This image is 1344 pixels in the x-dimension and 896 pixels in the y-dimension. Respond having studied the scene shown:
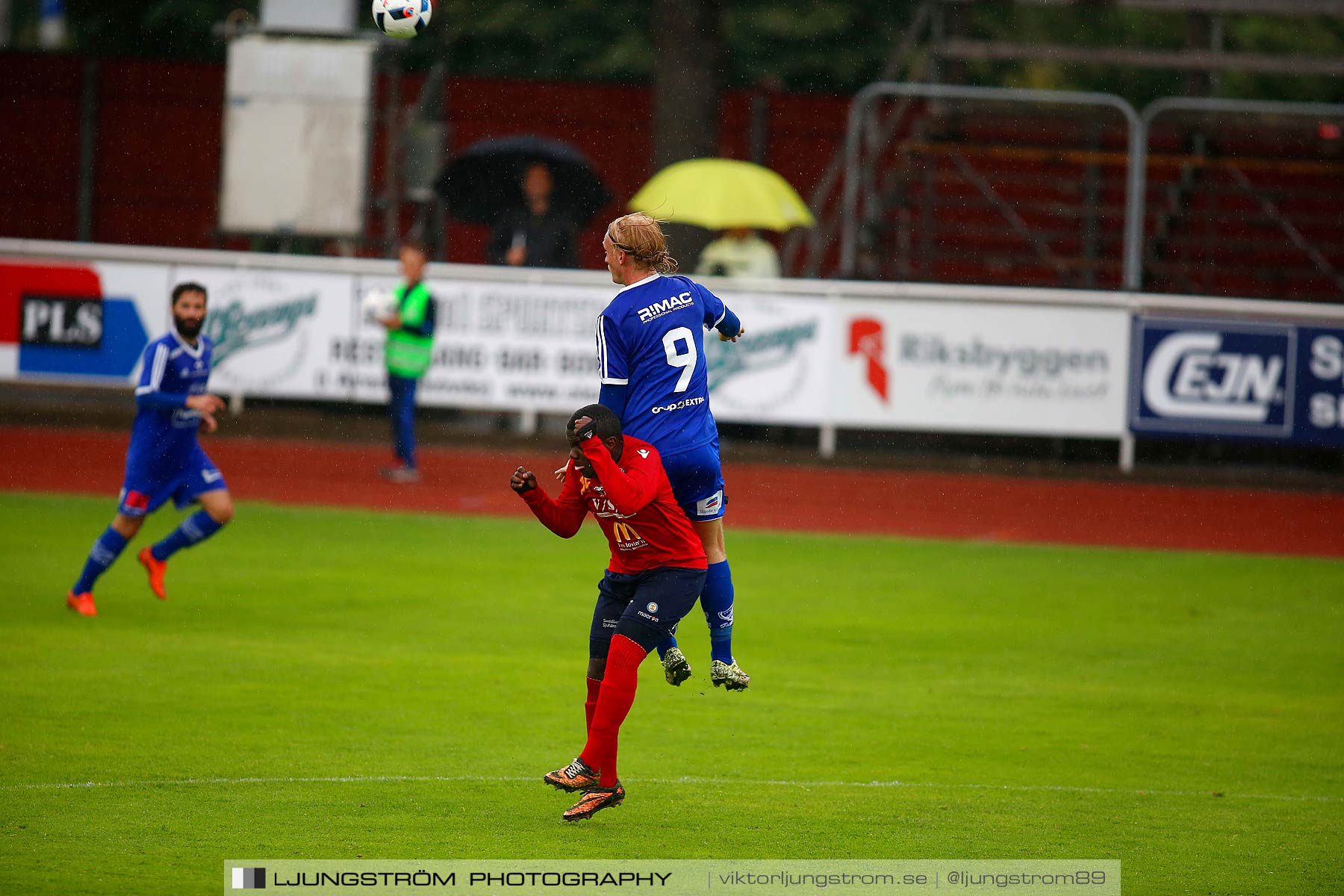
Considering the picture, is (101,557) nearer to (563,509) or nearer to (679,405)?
(563,509)

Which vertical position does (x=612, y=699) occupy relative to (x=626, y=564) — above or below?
below

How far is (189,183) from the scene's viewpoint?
2972 cm

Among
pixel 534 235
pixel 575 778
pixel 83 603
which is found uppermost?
pixel 534 235

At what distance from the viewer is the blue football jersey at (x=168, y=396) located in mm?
10625

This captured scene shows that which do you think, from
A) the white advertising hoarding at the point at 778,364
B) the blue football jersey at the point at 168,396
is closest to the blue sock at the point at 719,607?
the blue football jersey at the point at 168,396

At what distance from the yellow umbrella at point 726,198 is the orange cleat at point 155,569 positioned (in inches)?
390

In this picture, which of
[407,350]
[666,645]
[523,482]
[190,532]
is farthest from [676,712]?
[407,350]

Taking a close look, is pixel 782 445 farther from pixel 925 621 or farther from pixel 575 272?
pixel 925 621

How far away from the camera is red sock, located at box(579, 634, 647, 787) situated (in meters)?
6.64

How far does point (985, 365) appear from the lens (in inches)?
738

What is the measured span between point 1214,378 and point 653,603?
1321 cm

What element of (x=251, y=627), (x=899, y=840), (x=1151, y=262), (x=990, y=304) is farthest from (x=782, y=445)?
(x=899, y=840)

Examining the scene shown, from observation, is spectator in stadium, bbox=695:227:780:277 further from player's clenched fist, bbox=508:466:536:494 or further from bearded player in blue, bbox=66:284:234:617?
player's clenched fist, bbox=508:466:536:494

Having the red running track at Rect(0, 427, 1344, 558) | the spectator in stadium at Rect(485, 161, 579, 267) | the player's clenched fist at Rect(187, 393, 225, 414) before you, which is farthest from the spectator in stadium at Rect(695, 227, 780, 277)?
the player's clenched fist at Rect(187, 393, 225, 414)
